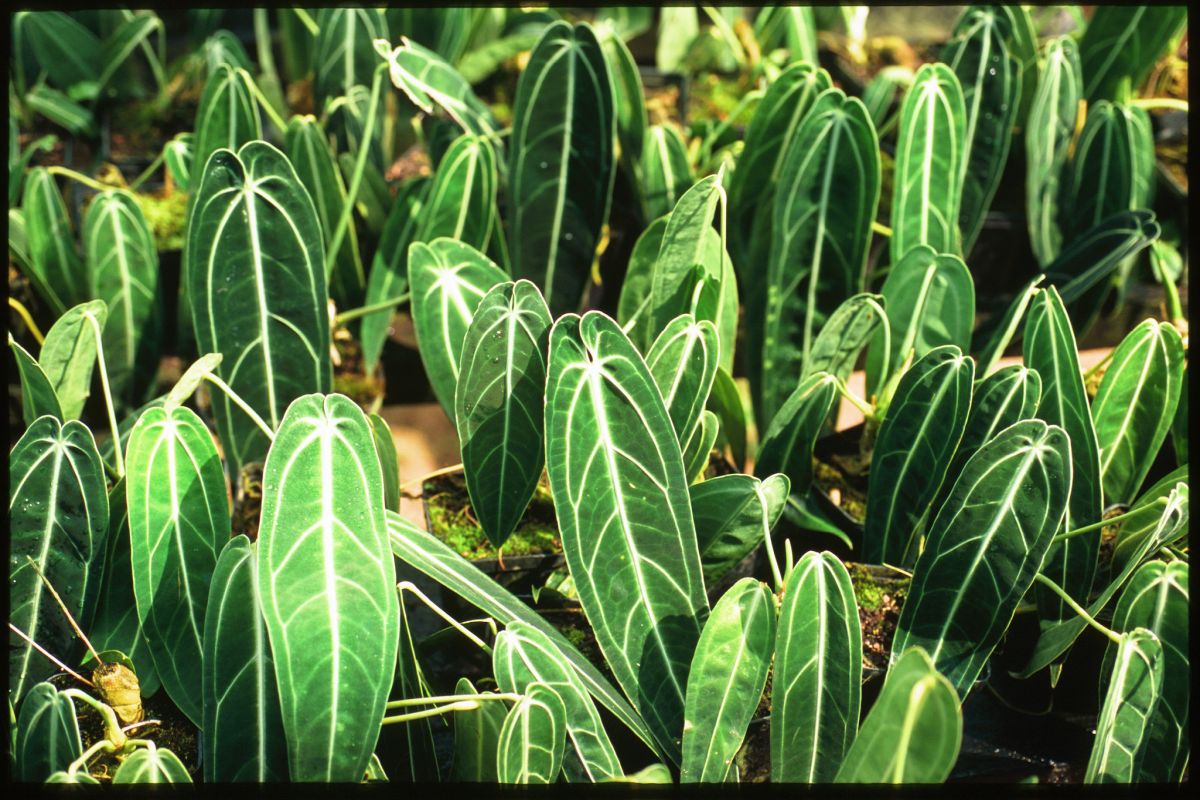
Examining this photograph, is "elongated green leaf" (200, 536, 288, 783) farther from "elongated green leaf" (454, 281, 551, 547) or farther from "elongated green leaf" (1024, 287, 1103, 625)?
"elongated green leaf" (1024, 287, 1103, 625)

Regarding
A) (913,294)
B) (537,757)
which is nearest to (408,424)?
(913,294)

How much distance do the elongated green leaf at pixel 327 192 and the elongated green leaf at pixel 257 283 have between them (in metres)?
0.21

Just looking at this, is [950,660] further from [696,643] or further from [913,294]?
[913,294]

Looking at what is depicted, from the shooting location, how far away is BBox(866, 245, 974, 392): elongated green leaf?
1.32 m

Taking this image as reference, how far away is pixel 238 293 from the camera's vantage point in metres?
1.24

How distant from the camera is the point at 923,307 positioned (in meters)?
1.31

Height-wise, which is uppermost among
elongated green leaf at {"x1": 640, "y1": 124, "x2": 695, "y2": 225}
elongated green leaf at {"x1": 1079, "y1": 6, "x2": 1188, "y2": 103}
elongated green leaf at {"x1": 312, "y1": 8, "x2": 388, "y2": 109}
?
elongated green leaf at {"x1": 1079, "y1": 6, "x2": 1188, "y2": 103}

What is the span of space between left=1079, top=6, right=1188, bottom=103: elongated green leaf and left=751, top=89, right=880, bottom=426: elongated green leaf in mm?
769

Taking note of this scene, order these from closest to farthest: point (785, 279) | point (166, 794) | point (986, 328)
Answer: point (166, 794) → point (785, 279) → point (986, 328)

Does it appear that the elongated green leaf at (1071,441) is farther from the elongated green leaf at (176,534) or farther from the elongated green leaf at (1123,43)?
the elongated green leaf at (1123,43)

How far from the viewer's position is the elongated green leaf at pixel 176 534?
0.97 metres

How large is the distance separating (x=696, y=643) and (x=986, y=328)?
2.44ft

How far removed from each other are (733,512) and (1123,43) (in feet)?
4.02

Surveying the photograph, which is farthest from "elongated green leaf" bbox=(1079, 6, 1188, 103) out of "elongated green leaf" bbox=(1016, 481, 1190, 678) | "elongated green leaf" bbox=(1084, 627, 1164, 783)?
"elongated green leaf" bbox=(1084, 627, 1164, 783)
